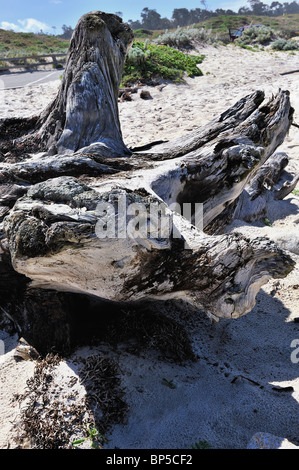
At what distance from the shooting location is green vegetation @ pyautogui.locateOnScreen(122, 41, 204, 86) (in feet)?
37.8

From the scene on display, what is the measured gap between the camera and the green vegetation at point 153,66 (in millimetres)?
11516

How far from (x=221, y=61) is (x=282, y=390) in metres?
14.5

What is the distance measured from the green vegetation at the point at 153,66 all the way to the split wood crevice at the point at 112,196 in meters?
7.59

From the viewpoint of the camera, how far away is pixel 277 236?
444 cm

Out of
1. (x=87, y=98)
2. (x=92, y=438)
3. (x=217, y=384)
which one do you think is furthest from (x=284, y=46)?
(x=92, y=438)

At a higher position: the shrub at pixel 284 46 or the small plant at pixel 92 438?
the shrub at pixel 284 46

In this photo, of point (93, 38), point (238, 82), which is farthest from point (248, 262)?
point (238, 82)

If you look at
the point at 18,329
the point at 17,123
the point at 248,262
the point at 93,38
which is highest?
the point at 93,38

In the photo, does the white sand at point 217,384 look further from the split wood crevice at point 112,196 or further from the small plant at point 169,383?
the split wood crevice at point 112,196

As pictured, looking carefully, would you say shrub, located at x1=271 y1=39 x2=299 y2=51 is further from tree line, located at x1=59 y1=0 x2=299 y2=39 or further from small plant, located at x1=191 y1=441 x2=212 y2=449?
tree line, located at x1=59 y1=0 x2=299 y2=39

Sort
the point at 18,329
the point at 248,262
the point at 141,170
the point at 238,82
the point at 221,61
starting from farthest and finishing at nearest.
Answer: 1. the point at 221,61
2. the point at 238,82
3. the point at 141,170
4. the point at 18,329
5. the point at 248,262

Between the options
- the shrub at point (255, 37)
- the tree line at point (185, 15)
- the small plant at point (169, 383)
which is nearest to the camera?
the small plant at point (169, 383)

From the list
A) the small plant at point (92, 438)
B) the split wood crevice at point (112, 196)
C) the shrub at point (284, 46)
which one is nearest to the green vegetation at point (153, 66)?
the shrub at point (284, 46)

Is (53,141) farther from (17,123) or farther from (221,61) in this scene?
(221,61)
